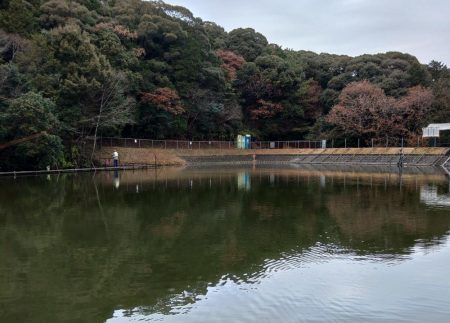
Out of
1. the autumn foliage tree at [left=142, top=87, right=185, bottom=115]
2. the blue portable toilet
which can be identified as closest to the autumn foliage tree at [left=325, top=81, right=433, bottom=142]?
the blue portable toilet

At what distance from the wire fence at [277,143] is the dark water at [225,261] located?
2598 centimetres

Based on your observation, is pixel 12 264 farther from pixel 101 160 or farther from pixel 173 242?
pixel 101 160

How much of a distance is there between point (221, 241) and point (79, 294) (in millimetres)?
3769

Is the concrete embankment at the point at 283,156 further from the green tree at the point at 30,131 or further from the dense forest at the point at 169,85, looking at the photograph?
the green tree at the point at 30,131

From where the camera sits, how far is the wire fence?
41500 millimetres

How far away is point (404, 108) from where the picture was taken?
44.5m

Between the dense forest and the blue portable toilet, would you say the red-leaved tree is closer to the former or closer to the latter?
the dense forest

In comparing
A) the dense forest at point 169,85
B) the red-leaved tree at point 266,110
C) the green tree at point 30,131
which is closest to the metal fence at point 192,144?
the dense forest at point 169,85

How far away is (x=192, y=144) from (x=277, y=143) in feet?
40.6

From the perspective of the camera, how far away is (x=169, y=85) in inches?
1742

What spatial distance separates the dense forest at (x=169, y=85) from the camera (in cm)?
3047

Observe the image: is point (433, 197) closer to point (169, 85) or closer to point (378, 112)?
point (378, 112)

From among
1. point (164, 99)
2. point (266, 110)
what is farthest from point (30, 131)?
point (266, 110)

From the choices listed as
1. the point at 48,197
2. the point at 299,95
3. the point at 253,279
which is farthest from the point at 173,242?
the point at 299,95
